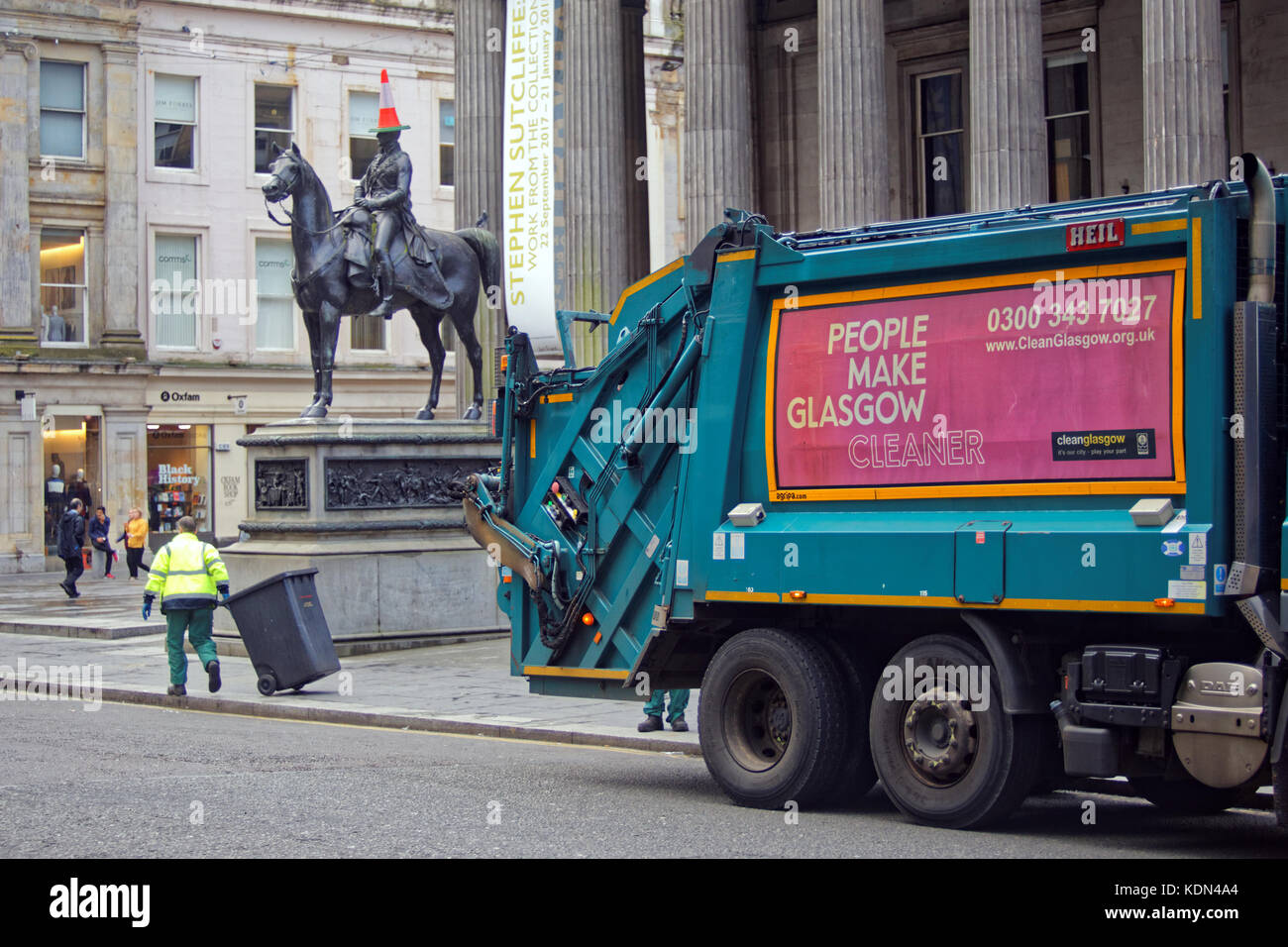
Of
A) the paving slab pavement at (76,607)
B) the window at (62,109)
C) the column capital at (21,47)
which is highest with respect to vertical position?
the column capital at (21,47)

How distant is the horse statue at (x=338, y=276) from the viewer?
2092 cm

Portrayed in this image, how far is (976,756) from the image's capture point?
9.40m

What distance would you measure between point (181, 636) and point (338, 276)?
5.87 m

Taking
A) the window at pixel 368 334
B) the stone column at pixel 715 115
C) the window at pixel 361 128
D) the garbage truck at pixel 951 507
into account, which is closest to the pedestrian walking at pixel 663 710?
the garbage truck at pixel 951 507

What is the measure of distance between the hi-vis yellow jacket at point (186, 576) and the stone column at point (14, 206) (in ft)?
86.1

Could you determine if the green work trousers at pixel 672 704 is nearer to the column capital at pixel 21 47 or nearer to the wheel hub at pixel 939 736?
the wheel hub at pixel 939 736

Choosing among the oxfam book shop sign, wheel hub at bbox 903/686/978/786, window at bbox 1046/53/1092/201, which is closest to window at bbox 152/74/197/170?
the oxfam book shop sign

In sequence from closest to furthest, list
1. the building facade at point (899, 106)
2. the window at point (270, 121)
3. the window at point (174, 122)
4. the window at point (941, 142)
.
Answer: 1. the building facade at point (899, 106)
2. the window at point (941, 142)
3. the window at point (174, 122)
4. the window at point (270, 121)

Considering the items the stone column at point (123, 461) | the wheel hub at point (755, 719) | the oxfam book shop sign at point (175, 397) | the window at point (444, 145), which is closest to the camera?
the wheel hub at point (755, 719)

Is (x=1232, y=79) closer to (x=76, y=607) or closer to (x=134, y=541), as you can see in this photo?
(x=76, y=607)

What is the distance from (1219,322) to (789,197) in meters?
22.8

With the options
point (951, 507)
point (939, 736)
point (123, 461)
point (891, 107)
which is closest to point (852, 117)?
point (891, 107)

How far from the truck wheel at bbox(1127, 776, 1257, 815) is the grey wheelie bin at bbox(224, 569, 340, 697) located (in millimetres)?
9157
